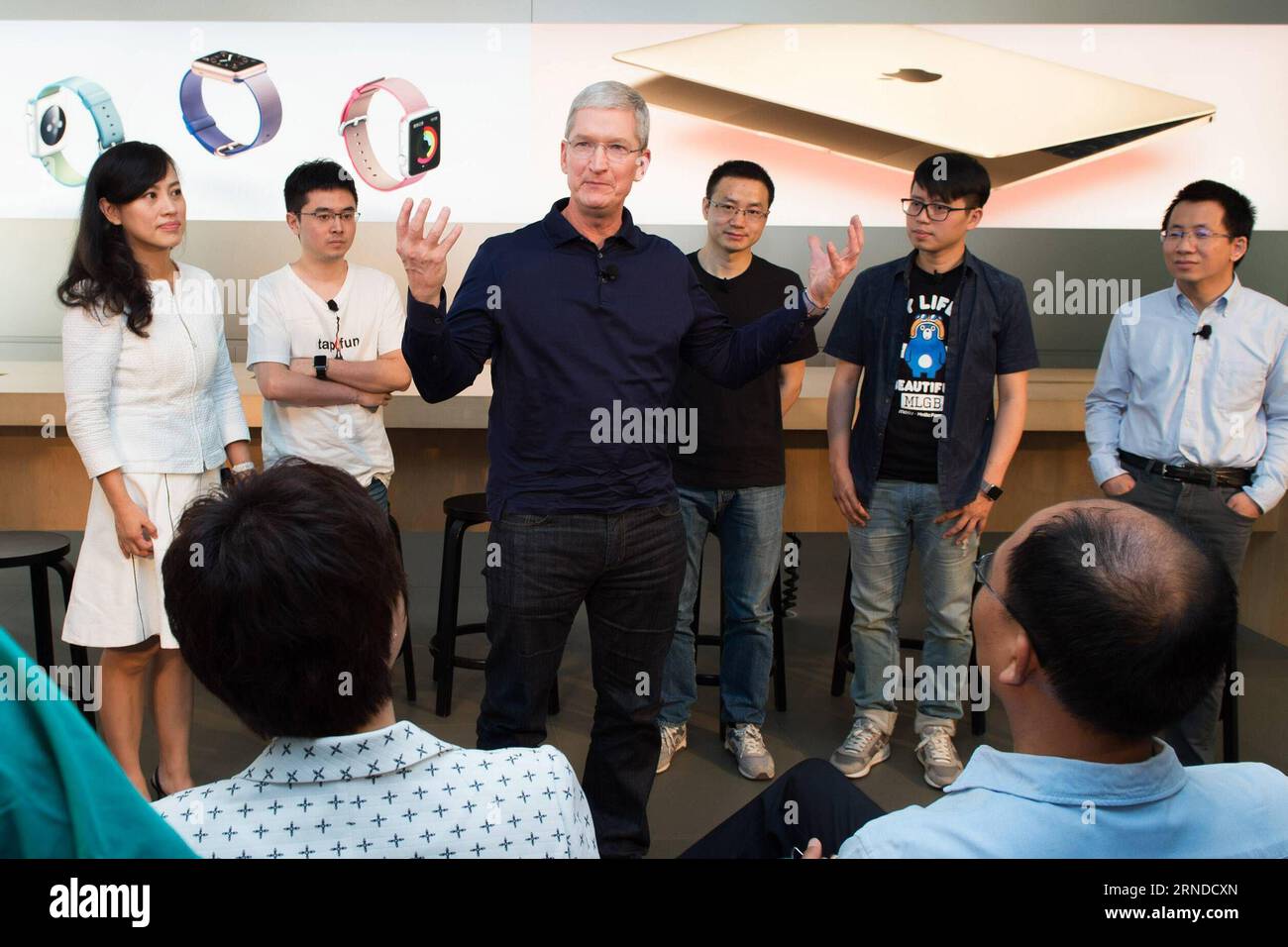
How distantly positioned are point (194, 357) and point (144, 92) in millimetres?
2860

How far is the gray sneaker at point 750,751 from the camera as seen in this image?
2973 mm

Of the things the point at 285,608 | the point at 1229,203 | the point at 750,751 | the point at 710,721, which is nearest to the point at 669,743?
the point at 750,751

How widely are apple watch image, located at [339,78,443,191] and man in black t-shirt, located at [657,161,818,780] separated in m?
2.34

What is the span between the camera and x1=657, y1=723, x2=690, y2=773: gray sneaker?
3.03 meters

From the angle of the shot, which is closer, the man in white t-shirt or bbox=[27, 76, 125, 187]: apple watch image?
the man in white t-shirt

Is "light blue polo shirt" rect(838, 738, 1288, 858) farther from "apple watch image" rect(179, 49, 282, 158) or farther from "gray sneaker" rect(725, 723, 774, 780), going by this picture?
"apple watch image" rect(179, 49, 282, 158)

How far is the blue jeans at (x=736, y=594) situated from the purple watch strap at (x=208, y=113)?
3.02 m

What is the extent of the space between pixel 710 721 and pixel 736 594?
21.8 inches

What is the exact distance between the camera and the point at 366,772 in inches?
43.0

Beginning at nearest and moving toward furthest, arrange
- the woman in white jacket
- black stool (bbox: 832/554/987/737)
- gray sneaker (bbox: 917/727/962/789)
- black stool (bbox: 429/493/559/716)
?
the woman in white jacket, gray sneaker (bbox: 917/727/962/789), black stool (bbox: 429/493/559/716), black stool (bbox: 832/554/987/737)

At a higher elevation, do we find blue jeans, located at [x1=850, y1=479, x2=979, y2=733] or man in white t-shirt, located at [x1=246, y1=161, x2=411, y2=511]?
man in white t-shirt, located at [x1=246, y1=161, x2=411, y2=511]

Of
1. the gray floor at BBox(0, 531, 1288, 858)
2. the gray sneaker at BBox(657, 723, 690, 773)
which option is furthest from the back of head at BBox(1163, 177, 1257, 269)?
the gray sneaker at BBox(657, 723, 690, 773)

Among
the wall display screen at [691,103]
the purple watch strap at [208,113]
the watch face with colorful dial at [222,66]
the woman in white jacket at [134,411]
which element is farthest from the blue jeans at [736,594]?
the watch face with colorful dial at [222,66]
